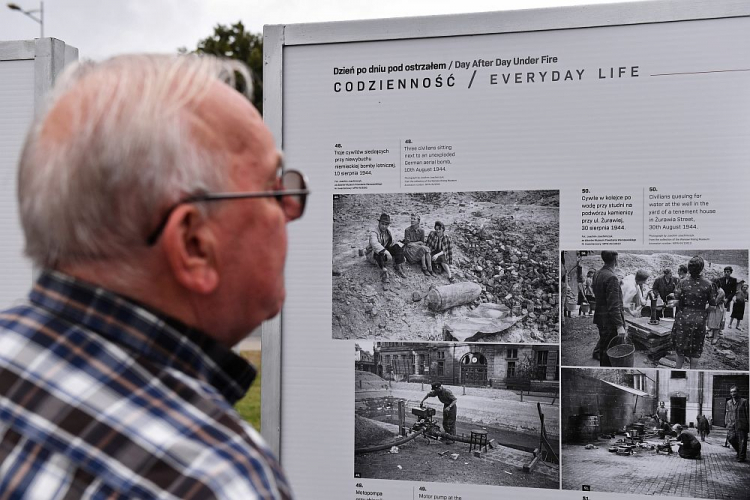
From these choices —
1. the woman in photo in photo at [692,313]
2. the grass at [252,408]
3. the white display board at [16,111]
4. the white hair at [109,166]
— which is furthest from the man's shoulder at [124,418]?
the grass at [252,408]

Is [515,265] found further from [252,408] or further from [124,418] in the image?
[252,408]

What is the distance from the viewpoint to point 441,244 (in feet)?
9.29

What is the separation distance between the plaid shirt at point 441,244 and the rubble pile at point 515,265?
0.11ft

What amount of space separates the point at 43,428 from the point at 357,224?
2.00m

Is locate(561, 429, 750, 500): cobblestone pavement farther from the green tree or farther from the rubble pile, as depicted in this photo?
the green tree

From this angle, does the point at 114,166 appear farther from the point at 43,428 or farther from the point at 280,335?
the point at 280,335

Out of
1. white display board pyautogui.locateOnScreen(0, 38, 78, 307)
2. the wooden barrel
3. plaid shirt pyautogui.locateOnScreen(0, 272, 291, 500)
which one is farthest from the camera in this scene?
white display board pyautogui.locateOnScreen(0, 38, 78, 307)

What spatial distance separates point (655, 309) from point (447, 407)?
743mm

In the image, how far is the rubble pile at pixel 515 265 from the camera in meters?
2.71

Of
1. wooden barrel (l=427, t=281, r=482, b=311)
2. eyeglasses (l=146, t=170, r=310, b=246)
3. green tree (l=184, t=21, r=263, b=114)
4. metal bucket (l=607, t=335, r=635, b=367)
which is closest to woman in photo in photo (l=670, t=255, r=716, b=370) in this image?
metal bucket (l=607, t=335, r=635, b=367)

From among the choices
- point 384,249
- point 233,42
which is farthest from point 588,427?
point 233,42

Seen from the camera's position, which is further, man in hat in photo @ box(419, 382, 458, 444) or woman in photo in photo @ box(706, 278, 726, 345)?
man in hat in photo @ box(419, 382, 458, 444)

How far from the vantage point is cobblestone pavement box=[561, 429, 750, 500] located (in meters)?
2.56

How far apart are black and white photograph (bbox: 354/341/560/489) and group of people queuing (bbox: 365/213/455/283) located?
258mm
